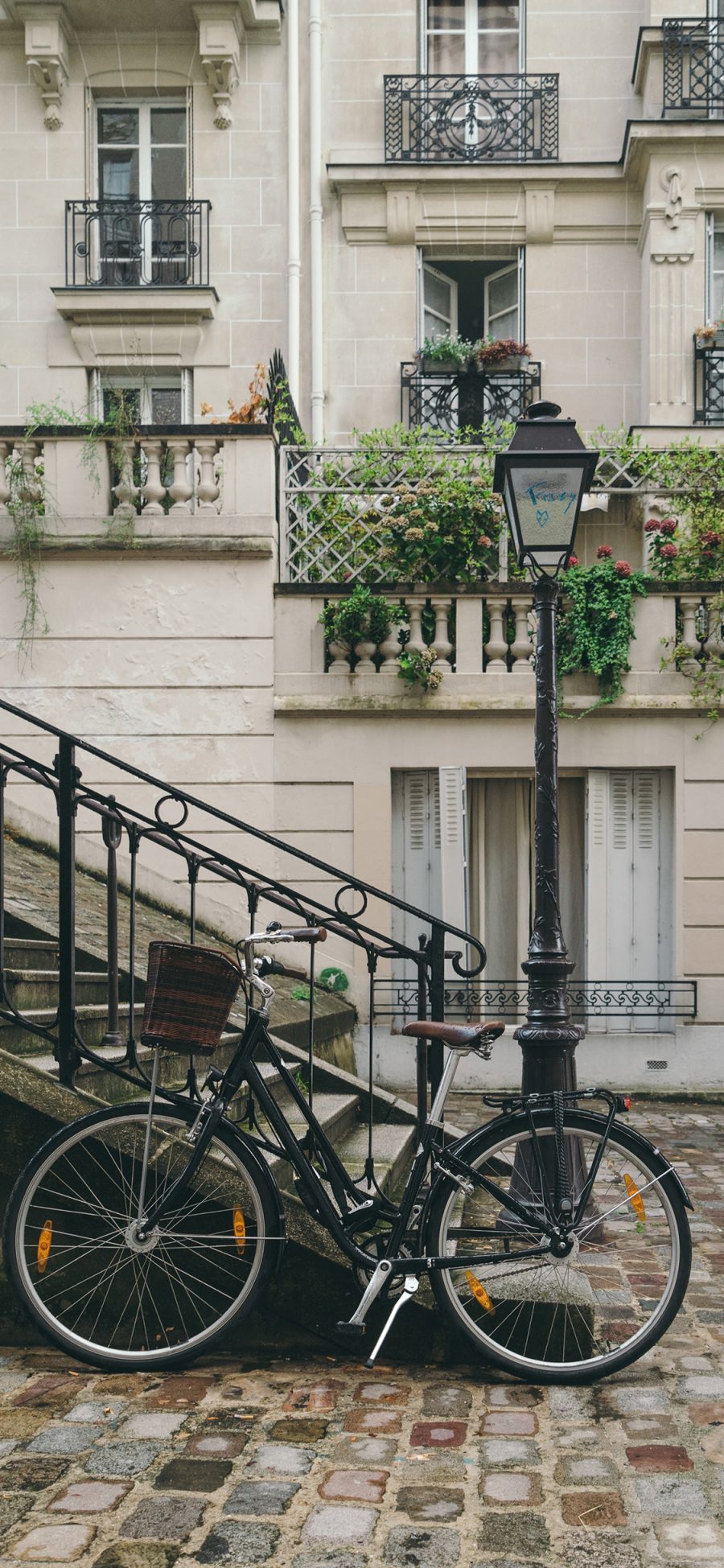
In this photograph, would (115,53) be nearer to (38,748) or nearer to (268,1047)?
(38,748)

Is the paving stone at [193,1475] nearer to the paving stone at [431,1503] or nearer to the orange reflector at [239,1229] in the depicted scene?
the paving stone at [431,1503]

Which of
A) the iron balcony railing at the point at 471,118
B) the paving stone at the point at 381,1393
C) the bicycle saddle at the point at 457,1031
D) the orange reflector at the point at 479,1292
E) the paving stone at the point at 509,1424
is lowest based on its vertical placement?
the paving stone at the point at 381,1393

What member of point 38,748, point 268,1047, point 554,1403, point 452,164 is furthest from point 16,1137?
point 452,164

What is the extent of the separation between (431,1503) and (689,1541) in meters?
0.60

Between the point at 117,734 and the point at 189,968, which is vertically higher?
the point at 117,734

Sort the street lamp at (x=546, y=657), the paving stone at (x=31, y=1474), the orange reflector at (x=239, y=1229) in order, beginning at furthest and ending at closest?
the street lamp at (x=546, y=657) < the orange reflector at (x=239, y=1229) < the paving stone at (x=31, y=1474)

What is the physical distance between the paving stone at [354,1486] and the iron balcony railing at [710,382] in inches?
440

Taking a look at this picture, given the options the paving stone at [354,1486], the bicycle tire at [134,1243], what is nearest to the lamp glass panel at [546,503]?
the bicycle tire at [134,1243]

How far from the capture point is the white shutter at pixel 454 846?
1043 cm

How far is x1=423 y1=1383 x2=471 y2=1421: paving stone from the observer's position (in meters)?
3.85

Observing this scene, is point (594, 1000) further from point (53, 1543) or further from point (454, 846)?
point (53, 1543)

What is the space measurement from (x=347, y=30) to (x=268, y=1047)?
41.2ft

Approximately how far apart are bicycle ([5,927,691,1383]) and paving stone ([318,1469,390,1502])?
55cm

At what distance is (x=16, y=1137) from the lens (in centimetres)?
433
